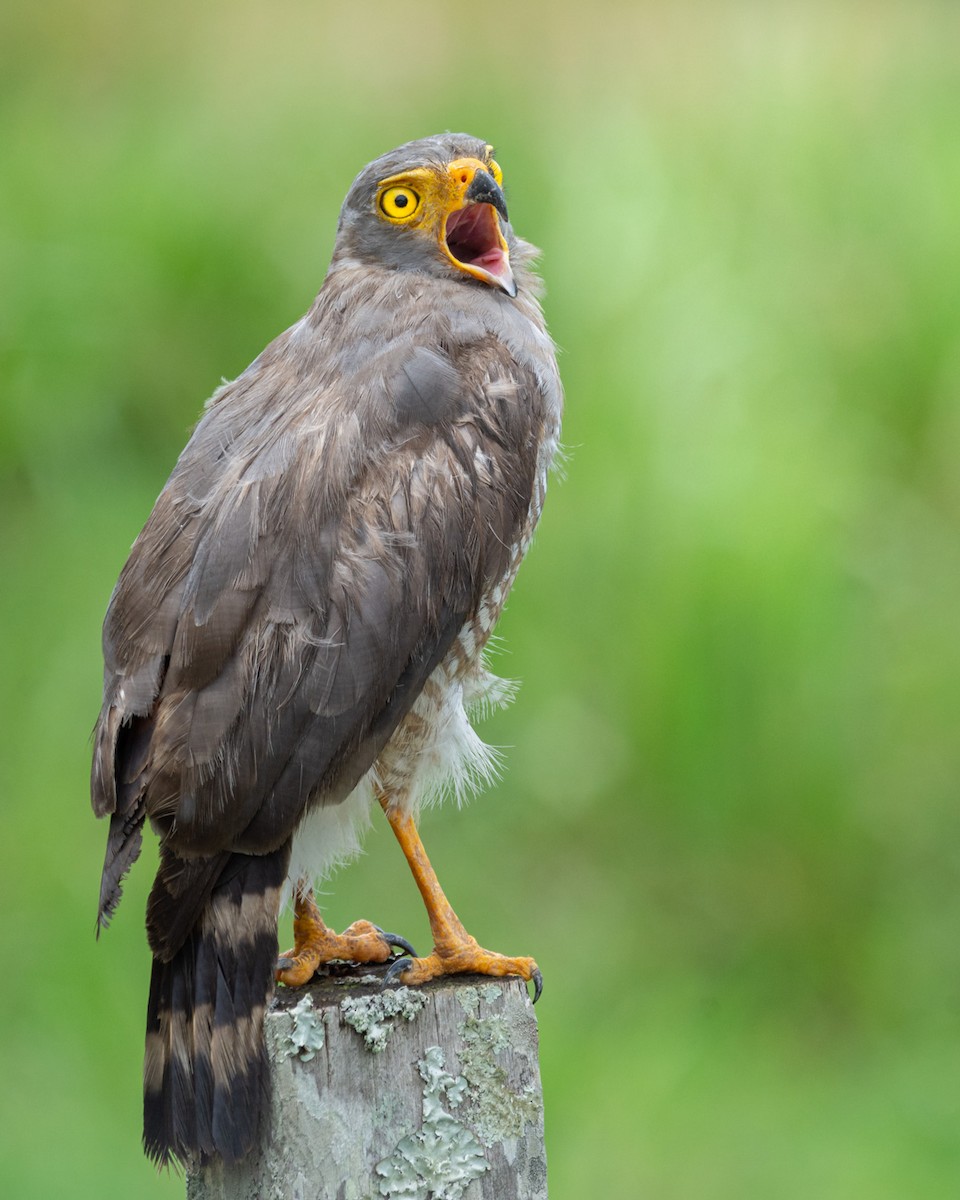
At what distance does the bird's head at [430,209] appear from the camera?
3.06 meters

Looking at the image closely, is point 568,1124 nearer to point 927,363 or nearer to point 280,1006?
point 280,1006

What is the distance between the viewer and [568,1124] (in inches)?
202

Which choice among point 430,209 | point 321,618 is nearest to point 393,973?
point 321,618

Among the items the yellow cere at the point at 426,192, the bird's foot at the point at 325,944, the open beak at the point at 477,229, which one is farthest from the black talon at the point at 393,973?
the yellow cere at the point at 426,192

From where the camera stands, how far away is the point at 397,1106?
2.47 metres

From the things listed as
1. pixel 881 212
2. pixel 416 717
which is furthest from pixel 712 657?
pixel 416 717

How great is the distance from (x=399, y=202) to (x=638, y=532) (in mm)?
Result: 3079

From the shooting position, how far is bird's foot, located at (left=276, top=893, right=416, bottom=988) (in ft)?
9.78

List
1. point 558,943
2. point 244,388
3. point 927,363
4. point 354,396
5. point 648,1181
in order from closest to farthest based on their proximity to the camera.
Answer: point 354,396 < point 244,388 < point 648,1181 < point 558,943 < point 927,363

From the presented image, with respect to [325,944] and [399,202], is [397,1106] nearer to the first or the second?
[325,944]

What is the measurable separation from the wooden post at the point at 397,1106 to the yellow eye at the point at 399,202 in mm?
1498

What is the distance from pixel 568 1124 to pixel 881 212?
388cm

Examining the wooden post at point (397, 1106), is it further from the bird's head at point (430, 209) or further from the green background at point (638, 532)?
the green background at point (638, 532)

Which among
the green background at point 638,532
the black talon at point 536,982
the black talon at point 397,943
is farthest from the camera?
the green background at point 638,532
